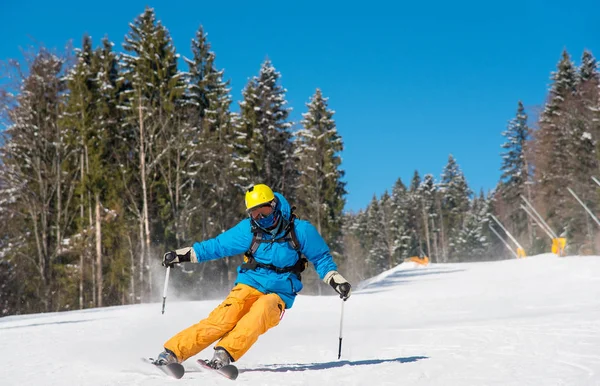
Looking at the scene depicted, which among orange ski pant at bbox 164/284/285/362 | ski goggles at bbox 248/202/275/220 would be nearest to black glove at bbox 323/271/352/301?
orange ski pant at bbox 164/284/285/362

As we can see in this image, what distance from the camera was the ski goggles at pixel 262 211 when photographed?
5340mm

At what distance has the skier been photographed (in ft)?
17.0

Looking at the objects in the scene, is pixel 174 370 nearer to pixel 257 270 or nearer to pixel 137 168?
pixel 257 270

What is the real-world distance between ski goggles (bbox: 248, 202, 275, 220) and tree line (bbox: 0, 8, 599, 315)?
52.2ft

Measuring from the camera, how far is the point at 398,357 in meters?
6.36

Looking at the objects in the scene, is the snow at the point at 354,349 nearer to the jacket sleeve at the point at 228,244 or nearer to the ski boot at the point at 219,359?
the ski boot at the point at 219,359

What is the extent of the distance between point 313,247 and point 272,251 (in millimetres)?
417

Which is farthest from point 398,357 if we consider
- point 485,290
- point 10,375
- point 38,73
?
point 38,73

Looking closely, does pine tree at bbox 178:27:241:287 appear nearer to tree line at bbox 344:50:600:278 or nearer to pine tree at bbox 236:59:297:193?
pine tree at bbox 236:59:297:193

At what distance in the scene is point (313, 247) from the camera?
5625 mm

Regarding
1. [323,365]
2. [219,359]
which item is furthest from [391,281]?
[219,359]

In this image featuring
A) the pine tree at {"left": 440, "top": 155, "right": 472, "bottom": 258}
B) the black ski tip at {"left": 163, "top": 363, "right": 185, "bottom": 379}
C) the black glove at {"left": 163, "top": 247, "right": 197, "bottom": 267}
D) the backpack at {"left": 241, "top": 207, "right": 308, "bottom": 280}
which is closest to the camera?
the black ski tip at {"left": 163, "top": 363, "right": 185, "bottom": 379}

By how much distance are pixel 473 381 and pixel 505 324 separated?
168 inches

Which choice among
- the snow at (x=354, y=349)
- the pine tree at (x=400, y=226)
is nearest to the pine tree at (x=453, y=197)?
the pine tree at (x=400, y=226)
